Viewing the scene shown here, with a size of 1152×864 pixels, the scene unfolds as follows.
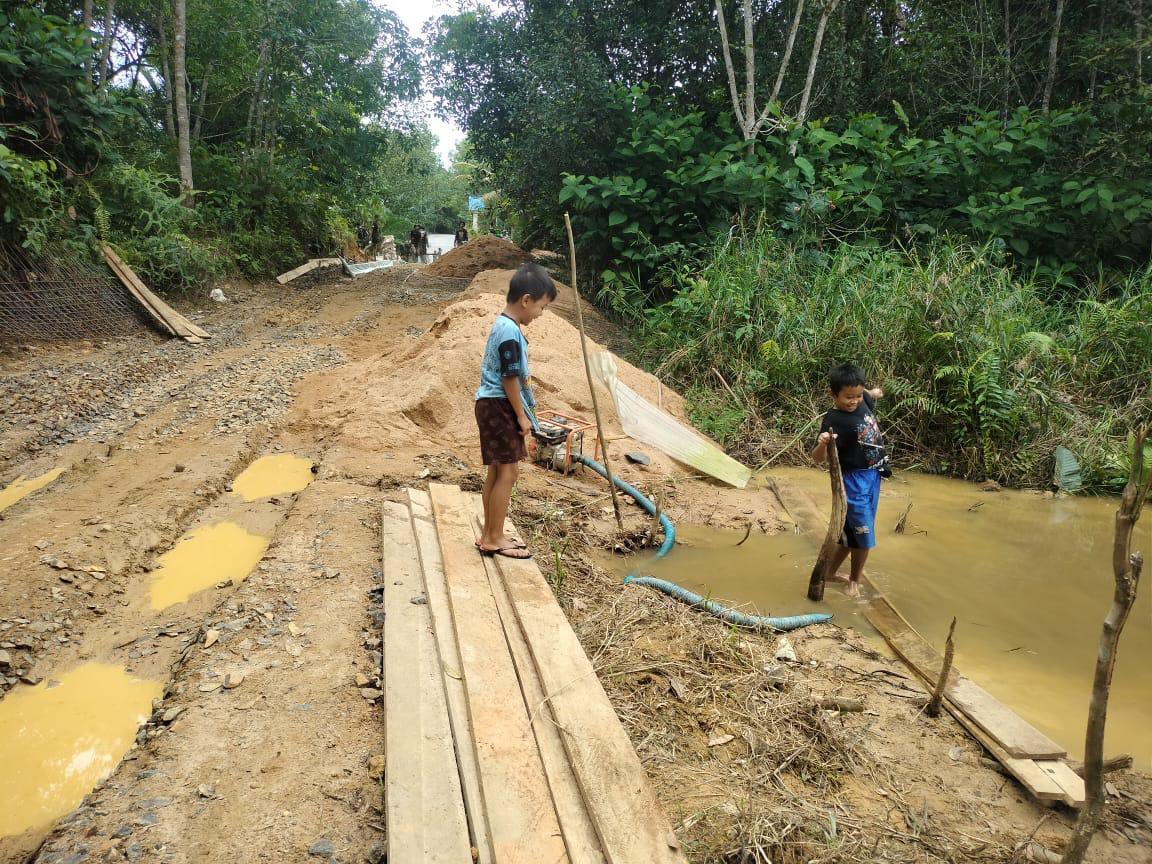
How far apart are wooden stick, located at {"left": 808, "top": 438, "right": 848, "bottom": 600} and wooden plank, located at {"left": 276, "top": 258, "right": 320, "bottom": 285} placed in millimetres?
12824

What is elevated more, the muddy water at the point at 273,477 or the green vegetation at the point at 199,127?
the green vegetation at the point at 199,127

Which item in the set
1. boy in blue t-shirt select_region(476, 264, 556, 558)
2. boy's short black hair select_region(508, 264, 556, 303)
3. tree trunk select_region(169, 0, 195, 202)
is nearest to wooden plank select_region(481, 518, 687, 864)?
boy in blue t-shirt select_region(476, 264, 556, 558)

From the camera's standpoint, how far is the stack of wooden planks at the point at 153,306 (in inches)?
350

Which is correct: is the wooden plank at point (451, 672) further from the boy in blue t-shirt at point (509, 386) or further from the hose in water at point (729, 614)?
the hose in water at point (729, 614)

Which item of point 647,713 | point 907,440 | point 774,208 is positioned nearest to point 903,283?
point 907,440

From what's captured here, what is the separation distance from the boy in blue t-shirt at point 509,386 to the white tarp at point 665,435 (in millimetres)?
2598

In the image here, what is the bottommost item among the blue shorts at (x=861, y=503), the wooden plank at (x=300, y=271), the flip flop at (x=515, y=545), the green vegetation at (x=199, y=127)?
the flip flop at (x=515, y=545)

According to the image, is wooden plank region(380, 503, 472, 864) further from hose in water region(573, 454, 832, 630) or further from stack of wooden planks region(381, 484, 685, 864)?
hose in water region(573, 454, 832, 630)

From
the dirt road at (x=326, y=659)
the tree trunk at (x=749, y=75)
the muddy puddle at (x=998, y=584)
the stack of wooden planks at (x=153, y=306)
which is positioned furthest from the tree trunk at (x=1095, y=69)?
the stack of wooden planks at (x=153, y=306)

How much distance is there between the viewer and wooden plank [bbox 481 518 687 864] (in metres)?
1.90

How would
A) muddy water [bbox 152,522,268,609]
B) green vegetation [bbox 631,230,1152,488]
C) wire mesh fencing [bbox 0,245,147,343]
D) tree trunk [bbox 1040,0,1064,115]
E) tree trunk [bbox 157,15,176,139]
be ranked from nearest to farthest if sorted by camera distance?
muddy water [bbox 152,522,268,609]
green vegetation [bbox 631,230,1152,488]
wire mesh fencing [bbox 0,245,147,343]
tree trunk [bbox 1040,0,1064,115]
tree trunk [bbox 157,15,176,139]

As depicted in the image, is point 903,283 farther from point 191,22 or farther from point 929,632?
point 191,22

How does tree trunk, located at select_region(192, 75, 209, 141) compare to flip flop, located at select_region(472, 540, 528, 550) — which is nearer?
flip flop, located at select_region(472, 540, 528, 550)

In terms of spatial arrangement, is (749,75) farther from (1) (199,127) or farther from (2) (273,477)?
(1) (199,127)
